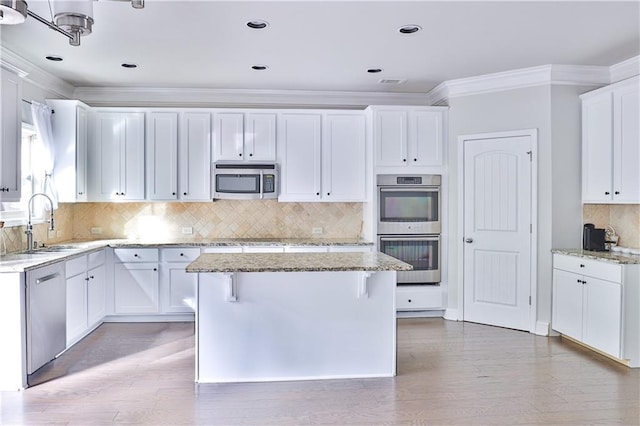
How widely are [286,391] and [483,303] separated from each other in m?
2.69

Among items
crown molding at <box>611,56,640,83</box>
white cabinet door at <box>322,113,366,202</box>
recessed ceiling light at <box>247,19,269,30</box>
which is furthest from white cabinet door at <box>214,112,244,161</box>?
crown molding at <box>611,56,640,83</box>

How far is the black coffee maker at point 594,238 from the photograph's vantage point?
453 cm

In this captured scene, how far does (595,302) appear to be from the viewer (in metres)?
4.11

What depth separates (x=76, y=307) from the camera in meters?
4.35

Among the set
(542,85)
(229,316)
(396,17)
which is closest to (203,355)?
(229,316)

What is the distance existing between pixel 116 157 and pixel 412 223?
3341 millimetres

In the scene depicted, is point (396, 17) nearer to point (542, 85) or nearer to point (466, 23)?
point (466, 23)

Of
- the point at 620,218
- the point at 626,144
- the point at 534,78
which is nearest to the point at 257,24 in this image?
the point at 534,78

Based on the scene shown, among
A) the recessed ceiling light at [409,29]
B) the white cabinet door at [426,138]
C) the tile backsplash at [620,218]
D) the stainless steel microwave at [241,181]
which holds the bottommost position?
the tile backsplash at [620,218]

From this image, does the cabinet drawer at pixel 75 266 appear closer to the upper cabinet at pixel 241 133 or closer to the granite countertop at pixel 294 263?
the granite countertop at pixel 294 263

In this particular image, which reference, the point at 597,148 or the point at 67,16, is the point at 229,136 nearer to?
the point at 67,16

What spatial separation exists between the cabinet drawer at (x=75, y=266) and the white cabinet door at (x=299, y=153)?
210cm

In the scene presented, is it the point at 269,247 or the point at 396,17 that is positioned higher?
the point at 396,17

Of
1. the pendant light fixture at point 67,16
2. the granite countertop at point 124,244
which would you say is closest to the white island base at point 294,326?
the granite countertop at point 124,244
